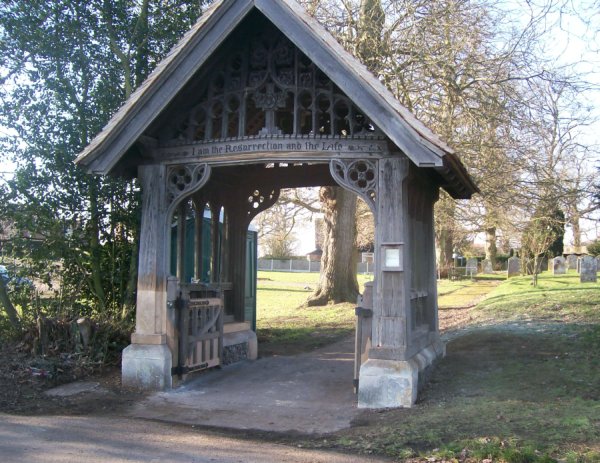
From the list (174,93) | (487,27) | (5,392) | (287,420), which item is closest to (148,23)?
(174,93)

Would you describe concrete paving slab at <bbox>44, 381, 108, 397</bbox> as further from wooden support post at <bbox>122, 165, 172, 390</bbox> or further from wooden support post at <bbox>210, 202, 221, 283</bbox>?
wooden support post at <bbox>210, 202, 221, 283</bbox>

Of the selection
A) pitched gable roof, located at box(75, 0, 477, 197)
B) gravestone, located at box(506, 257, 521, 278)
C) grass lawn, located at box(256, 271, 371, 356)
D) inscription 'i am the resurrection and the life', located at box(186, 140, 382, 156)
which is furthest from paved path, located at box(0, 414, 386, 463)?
gravestone, located at box(506, 257, 521, 278)

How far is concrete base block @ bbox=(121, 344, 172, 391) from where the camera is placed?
30.8 feet

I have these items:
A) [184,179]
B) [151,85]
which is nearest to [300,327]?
[184,179]

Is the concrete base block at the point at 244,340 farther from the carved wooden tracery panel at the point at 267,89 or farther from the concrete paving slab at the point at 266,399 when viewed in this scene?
the carved wooden tracery panel at the point at 267,89

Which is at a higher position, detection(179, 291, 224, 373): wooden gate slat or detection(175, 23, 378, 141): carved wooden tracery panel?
detection(175, 23, 378, 141): carved wooden tracery panel

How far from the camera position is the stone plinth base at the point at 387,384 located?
8148 mm

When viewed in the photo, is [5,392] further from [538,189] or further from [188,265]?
[538,189]

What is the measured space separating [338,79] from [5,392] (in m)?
6.08

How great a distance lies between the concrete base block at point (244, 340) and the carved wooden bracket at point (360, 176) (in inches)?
166

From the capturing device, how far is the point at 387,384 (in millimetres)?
8219

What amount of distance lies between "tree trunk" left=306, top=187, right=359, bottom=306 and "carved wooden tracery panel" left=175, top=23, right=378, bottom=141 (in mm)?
12998

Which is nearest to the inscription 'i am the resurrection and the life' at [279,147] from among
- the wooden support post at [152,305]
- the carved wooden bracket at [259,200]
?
the wooden support post at [152,305]

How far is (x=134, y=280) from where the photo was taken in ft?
38.0
